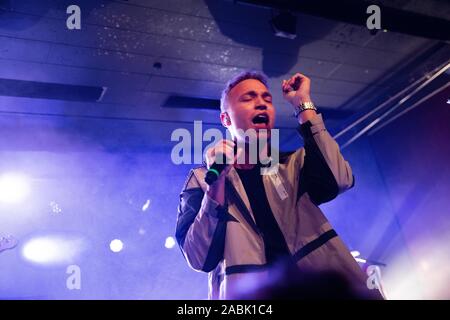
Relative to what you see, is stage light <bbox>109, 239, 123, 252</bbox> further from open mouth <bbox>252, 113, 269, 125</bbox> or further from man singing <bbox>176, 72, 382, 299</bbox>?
open mouth <bbox>252, 113, 269, 125</bbox>

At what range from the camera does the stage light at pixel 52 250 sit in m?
6.12

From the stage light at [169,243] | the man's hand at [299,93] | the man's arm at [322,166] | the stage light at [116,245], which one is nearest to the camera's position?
the man's arm at [322,166]

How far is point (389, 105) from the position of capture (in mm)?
5461

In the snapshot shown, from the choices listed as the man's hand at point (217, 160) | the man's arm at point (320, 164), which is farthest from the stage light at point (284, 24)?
the man's hand at point (217, 160)

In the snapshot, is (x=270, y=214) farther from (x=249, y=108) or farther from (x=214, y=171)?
(x=249, y=108)

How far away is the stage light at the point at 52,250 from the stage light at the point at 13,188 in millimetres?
784

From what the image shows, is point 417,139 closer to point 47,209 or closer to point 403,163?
point 403,163

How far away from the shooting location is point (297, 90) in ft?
6.30

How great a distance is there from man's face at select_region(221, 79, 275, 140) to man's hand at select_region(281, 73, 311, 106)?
0.15 meters

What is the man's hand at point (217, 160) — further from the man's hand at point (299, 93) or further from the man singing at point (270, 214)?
the man's hand at point (299, 93)

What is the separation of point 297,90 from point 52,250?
5.77 m

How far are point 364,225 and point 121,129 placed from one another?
4.34 meters

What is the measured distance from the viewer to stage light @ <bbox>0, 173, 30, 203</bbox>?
6.19m

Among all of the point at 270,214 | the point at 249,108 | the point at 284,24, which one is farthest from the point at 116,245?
the point at 270,214
